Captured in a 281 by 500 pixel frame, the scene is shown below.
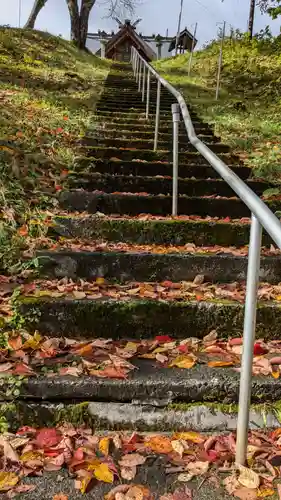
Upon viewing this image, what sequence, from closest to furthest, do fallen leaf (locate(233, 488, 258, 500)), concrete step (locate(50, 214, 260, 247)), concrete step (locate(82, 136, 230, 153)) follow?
fallen leaf (locate(233, 488, 258, 500)) < concrete step (locate(50, 214, 260, 247)) < concrete step (locate(82, 136, 230, 153))

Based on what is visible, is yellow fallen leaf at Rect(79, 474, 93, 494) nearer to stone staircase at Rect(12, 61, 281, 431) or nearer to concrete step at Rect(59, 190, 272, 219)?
stone staircase at Rect(12, 61, 281, 431)

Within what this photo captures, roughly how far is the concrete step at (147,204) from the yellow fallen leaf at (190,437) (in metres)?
2.38

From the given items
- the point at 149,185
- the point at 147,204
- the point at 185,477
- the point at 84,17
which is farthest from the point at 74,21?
the point at 185,477

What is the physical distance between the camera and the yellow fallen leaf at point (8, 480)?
1.71 meters

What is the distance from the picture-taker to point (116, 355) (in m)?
2.38

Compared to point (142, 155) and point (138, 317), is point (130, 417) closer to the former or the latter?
point (138, 317)

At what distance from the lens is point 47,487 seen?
1726 mm

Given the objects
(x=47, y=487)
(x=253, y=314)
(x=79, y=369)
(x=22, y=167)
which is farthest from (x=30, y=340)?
(x=22, y=167)

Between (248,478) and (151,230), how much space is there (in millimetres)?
2137

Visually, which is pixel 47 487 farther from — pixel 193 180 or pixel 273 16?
pixel 273 16

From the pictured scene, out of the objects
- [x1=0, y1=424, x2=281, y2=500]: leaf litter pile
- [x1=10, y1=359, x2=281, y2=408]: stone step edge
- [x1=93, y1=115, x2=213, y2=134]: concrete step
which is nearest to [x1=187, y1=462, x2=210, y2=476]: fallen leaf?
[x1=0, y1=424, x2=281, y2=500]: leaf litter pile

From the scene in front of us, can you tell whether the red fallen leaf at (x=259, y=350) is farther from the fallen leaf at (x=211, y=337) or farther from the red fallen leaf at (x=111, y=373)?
the red fallen leaf at (x=111, y=373)

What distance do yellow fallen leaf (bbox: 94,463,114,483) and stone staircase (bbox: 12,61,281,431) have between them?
291mm

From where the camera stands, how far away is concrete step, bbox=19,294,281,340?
256cm
